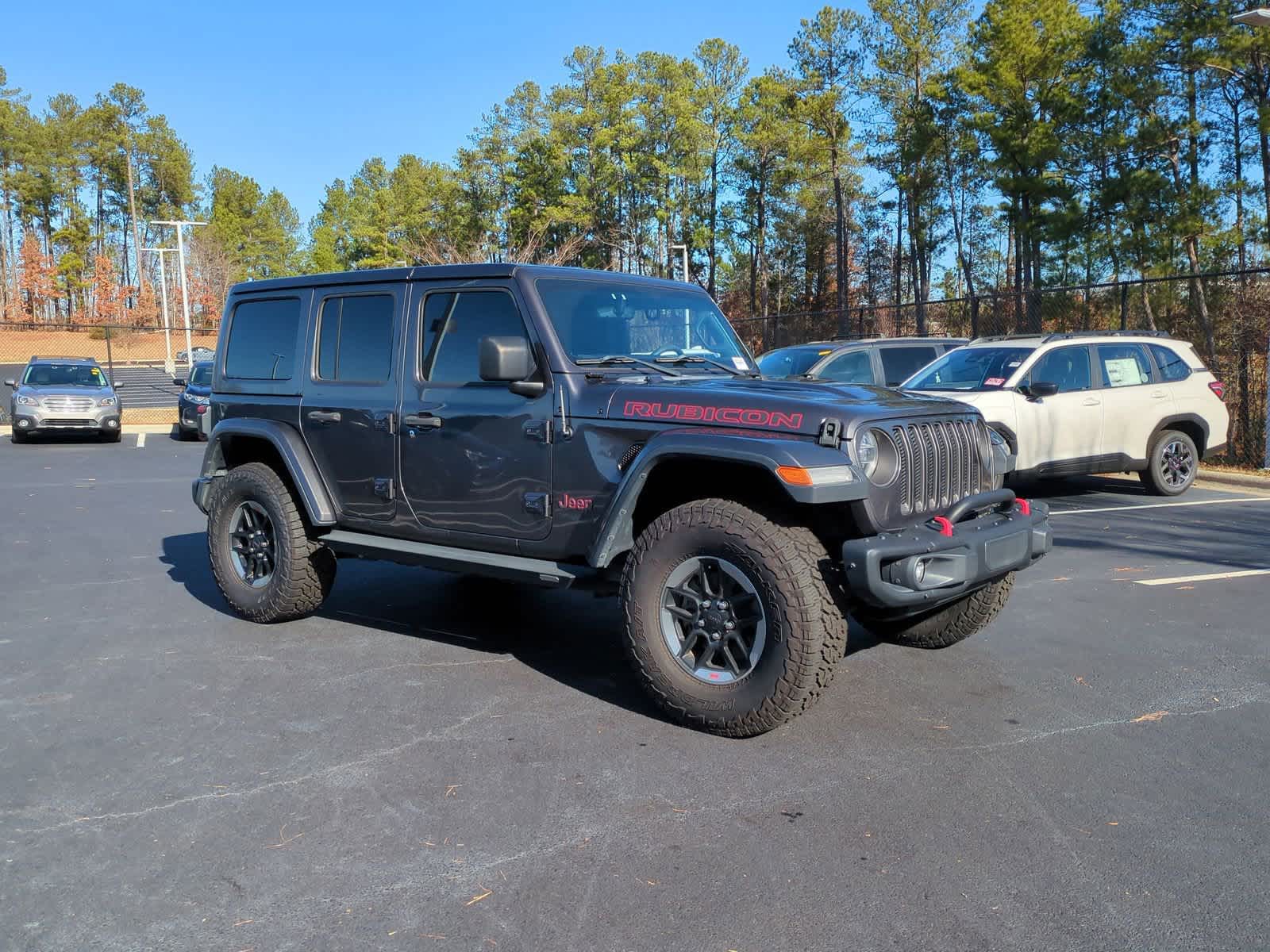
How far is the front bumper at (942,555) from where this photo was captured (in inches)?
153

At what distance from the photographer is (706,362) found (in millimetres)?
5141

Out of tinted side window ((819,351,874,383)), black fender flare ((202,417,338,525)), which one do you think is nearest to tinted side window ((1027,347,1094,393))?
tinted side window ((819,351,874,383))

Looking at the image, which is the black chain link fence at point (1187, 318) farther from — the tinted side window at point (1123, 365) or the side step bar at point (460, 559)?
the side step bar at point (460, 559)

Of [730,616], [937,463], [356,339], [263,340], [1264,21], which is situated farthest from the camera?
[1264,21]

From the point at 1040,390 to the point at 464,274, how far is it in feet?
22.2

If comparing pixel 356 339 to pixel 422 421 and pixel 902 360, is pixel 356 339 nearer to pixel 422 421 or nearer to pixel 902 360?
pixel 422 421

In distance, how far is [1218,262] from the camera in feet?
77.9

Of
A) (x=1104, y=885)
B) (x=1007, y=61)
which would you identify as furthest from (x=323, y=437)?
(x=1007, y=61)

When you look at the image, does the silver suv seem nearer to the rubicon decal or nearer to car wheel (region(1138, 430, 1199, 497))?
car wheel (region(1138, 430, 1199, 497))

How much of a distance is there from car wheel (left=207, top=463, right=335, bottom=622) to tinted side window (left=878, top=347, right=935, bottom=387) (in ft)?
27.9

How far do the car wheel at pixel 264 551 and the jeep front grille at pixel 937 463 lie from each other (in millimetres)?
3407

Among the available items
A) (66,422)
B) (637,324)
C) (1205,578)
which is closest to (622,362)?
(637,324)

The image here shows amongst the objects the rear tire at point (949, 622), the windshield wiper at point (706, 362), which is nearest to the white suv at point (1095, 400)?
the rear tire at point (949, 622)

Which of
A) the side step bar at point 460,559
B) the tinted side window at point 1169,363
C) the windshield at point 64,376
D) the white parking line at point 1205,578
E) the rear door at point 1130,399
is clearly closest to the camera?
the side step bar at point 460,559
